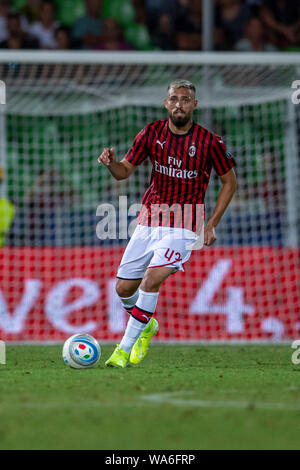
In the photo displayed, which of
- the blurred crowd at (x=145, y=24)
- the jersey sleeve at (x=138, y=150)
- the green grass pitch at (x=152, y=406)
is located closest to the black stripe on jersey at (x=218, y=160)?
the jersey sleeve at (x=138, y=150)

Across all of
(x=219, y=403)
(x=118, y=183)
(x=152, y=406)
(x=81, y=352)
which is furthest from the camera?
(x=118, y=183)

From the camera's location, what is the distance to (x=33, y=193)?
12344mm

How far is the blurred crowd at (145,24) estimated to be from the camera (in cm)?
1414

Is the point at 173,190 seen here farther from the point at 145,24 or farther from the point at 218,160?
the point at 145,24

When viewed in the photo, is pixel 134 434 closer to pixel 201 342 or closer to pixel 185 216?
pixel 185 216

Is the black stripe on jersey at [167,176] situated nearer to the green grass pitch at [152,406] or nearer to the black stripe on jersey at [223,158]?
the black stripe on jersey at [223,158]

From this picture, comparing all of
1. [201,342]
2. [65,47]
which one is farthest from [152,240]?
[65,47]

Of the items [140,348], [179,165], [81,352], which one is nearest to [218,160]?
[179,165]

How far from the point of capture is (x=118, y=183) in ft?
40.1

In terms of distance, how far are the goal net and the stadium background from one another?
0.02m

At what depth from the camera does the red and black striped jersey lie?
7152mm

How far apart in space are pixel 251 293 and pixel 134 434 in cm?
730

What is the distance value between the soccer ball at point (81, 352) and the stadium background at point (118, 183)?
4.20m

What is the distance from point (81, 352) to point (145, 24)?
924cm
